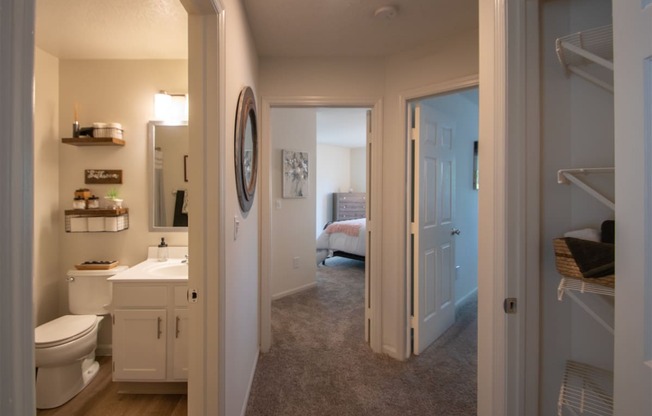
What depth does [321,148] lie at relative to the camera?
7.38 metres

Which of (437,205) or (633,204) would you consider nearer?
(633,204)

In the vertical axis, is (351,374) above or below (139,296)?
below

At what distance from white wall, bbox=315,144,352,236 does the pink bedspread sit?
1.71 m

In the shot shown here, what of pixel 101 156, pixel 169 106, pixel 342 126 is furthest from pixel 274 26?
pixel 342 126

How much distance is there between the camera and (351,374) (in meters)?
2.23

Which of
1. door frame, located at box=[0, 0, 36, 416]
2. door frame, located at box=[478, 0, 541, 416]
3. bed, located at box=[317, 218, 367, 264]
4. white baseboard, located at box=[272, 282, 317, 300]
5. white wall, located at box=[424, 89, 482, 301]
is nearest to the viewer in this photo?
door frame, located at box=[0, 0, 36, 416]

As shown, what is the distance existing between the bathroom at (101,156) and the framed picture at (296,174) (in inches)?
65.6

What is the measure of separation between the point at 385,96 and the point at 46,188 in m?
2.63

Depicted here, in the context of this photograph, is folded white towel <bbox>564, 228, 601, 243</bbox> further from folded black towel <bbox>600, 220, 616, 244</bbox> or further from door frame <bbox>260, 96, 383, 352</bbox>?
door frame <bbox>260, 96, 383, 352</bbox>

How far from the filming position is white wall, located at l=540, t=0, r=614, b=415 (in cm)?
113

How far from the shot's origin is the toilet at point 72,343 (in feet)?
6.07

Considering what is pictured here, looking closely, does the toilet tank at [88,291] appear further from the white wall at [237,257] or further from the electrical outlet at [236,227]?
the electrical outlet at [236,227]

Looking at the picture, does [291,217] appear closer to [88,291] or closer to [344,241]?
[344,241]

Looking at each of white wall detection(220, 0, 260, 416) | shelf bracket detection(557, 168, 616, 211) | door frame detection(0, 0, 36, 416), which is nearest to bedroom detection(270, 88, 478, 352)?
white wall detection(220, 0, 260, 416)
